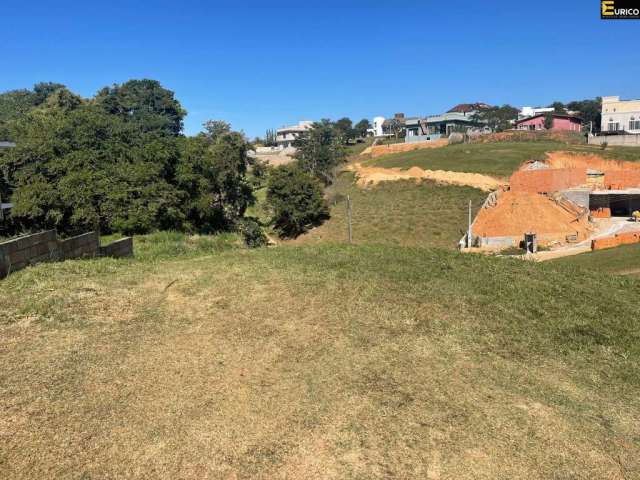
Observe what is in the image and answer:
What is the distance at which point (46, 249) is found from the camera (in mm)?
11703

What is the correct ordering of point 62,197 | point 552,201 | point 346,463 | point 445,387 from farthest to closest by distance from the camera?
point 552,201, point 62,197, point 445,387, point 346,463

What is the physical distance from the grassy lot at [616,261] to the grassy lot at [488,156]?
27.7 metres

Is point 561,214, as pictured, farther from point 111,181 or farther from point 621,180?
point 111,181

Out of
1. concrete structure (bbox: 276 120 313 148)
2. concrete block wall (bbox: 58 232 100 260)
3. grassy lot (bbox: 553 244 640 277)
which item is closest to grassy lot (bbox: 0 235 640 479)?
concrete block wall (bbox: 58 232 100 260)

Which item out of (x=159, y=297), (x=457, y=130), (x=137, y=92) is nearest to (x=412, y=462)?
(x=159, y=297)

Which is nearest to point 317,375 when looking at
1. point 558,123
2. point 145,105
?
point 558,123

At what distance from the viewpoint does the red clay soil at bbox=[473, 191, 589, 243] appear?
32000mm

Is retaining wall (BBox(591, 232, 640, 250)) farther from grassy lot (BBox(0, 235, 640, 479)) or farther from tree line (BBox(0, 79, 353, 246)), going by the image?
tree line (BBox(0, 79, 353, 246))

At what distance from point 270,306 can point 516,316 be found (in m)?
4.86

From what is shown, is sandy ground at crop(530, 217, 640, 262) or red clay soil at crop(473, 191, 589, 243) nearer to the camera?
sandy ground at crop(530, 217, 640, 262)

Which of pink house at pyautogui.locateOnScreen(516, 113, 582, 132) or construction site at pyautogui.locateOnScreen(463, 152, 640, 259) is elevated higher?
pink house at pyautogui.locateOnScreen(516, 113, 582, 132)

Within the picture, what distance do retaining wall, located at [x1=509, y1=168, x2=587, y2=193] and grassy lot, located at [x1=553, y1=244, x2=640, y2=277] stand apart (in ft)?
63.3

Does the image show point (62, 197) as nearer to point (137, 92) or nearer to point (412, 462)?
point (412, 462)

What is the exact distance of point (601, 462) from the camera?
4.93 meters
